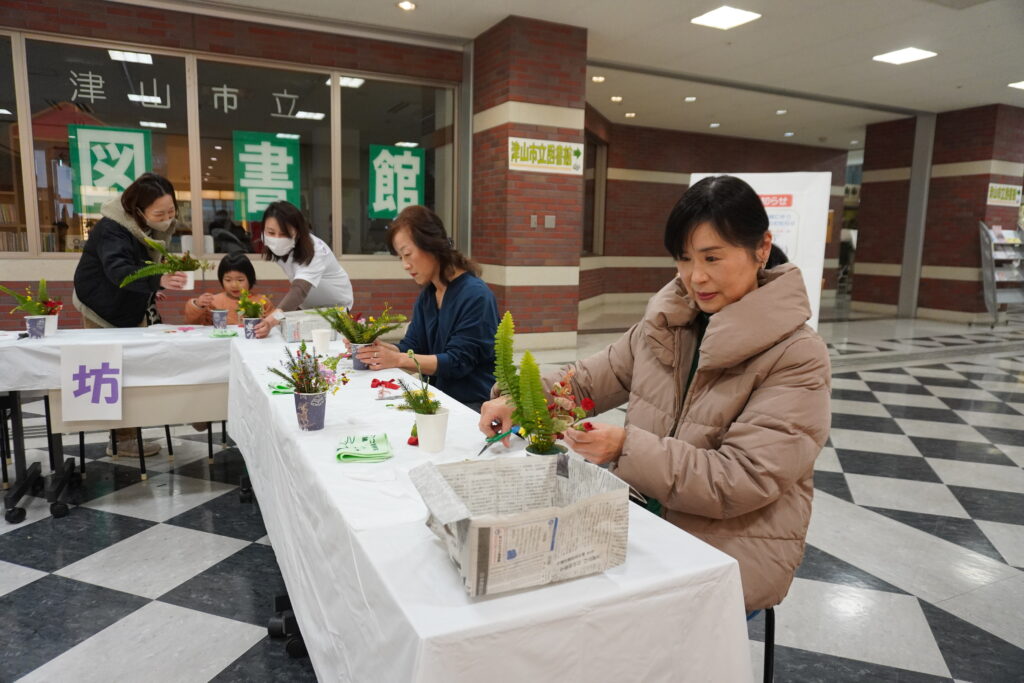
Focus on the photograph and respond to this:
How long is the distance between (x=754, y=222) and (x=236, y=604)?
6.79ft

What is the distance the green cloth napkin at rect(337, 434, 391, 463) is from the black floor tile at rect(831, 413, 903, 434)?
389 cm

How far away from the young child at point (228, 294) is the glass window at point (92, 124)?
102 inches

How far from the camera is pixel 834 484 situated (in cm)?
342

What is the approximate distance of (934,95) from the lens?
8.86m

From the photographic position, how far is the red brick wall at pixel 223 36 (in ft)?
18.3

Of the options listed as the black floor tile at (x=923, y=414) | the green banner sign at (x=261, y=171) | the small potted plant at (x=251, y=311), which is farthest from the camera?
the green banner sign at (x=261, y=171)

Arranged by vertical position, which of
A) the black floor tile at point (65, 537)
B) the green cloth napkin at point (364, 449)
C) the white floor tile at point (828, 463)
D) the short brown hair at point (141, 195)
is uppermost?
the short brown hair at point (141, 195)

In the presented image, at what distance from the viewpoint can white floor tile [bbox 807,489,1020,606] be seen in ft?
7.93

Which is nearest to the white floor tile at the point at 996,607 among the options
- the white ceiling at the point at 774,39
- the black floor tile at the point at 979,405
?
the black floor tile at the point at 979,405

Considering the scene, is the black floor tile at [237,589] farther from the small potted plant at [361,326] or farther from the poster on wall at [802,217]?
the poster on wall at [802,217]

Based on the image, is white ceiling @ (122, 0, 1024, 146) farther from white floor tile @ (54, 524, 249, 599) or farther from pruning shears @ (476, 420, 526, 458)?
pruning shears @ (476, 420, 526, 458)

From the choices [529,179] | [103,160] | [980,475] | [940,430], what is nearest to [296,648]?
[980,475]

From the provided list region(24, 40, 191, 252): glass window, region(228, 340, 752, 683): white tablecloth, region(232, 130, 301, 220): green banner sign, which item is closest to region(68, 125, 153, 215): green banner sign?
region(24, 40, 191, 252): glass window

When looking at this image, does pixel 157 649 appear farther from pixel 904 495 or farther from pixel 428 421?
pixel 904 495
